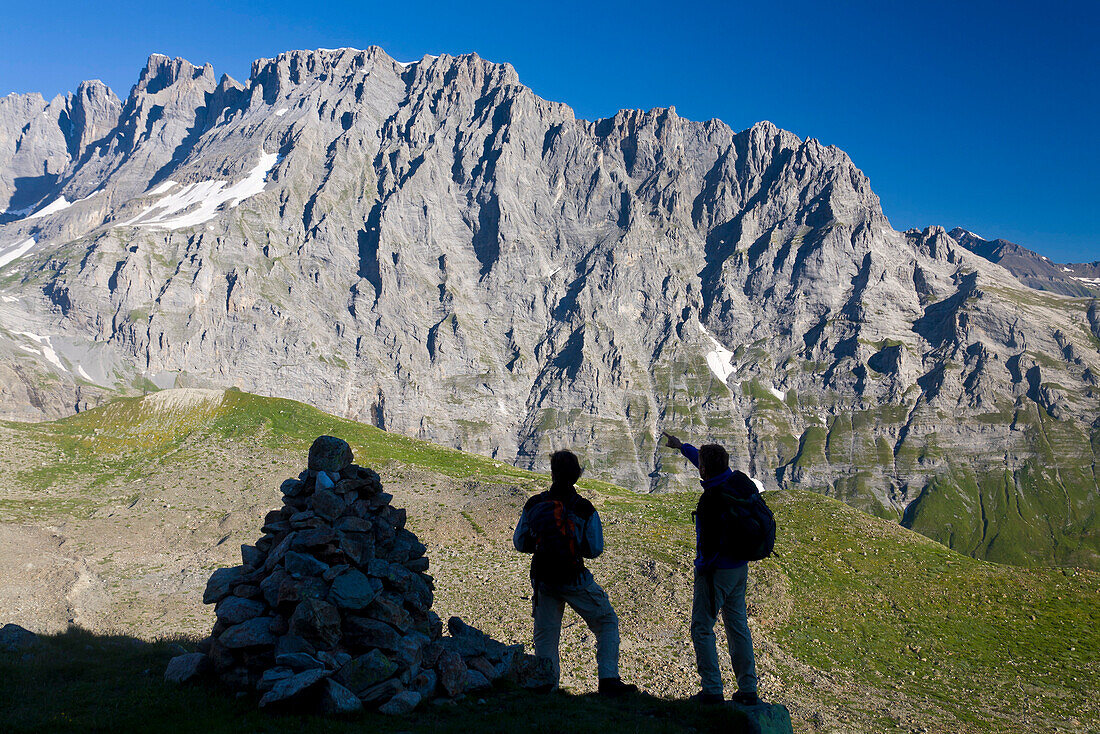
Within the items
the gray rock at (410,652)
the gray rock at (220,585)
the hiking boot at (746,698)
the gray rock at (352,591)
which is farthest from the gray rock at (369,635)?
the hiking boot at (746,698)

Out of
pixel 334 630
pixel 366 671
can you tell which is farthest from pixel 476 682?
pixel 334 630

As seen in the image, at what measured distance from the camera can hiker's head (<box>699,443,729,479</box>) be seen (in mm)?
12133

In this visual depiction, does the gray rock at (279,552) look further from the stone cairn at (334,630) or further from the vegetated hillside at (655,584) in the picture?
the vegetated hillside at (655,584)

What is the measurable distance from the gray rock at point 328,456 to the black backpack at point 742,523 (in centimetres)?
1213

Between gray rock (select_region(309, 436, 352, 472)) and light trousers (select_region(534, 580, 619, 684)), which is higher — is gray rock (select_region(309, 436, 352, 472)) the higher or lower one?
the higher one

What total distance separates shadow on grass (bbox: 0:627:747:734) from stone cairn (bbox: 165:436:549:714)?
0.47m

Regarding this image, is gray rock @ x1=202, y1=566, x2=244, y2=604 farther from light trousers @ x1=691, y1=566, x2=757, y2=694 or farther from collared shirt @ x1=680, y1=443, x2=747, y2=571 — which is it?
collared shirt @ x1=680, y1=443, x2=747, y2=571

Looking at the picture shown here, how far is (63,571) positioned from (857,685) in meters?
47.9

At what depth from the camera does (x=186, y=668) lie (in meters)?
14.3

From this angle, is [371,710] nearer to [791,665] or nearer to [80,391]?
[791,665]

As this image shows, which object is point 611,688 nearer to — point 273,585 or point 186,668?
point 273,585

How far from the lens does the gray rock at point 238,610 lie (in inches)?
574

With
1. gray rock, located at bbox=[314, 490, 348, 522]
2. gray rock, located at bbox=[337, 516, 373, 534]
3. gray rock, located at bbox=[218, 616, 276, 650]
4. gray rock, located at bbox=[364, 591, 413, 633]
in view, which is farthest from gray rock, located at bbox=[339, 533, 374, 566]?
gray rock, located at bbox=[218, 616, 276, 650]

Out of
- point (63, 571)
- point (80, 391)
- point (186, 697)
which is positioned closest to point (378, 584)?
point (186, 697)
